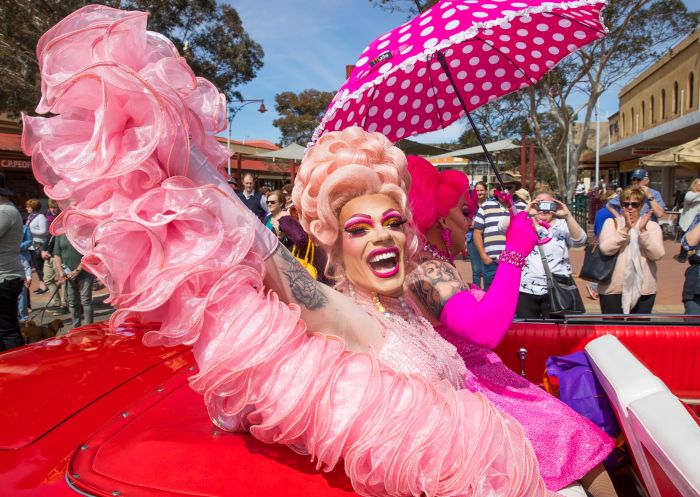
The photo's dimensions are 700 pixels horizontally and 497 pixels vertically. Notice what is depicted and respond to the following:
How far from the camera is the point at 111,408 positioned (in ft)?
4.82

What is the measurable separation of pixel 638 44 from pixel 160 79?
19.1 metres

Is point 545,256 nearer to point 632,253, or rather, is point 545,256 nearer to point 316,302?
point 632,253

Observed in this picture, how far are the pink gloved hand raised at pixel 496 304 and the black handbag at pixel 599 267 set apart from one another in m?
2.50

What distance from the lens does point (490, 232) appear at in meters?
5.30

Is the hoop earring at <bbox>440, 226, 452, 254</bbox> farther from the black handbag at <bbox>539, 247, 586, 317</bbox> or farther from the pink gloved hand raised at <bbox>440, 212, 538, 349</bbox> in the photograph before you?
the black handbag at <bbox>539, 247, 586, 317</bbox>

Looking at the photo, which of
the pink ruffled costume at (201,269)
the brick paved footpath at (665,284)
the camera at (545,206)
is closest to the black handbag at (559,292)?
the camera at (545,206)

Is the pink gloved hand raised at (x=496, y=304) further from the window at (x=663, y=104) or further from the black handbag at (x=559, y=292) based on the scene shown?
the window at (x=663, y=104)

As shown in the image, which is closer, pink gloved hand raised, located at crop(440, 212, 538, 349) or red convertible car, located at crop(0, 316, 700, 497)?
red convertible car, located at crop(0, 316, 700, 497)

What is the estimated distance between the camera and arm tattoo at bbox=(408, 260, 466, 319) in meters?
1.85

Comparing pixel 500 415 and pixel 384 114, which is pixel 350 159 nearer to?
pixel 500 415

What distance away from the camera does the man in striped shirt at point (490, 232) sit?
206 inches

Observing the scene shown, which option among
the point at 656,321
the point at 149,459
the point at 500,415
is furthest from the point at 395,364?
the point at 656,321

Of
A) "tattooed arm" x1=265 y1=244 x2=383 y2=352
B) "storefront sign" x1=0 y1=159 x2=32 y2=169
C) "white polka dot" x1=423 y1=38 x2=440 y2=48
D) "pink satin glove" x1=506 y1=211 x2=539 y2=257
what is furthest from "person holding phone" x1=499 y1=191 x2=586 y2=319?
"storefront sign" x1=0 y1=159 x2=32 y2=169

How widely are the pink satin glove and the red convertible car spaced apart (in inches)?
23.1
